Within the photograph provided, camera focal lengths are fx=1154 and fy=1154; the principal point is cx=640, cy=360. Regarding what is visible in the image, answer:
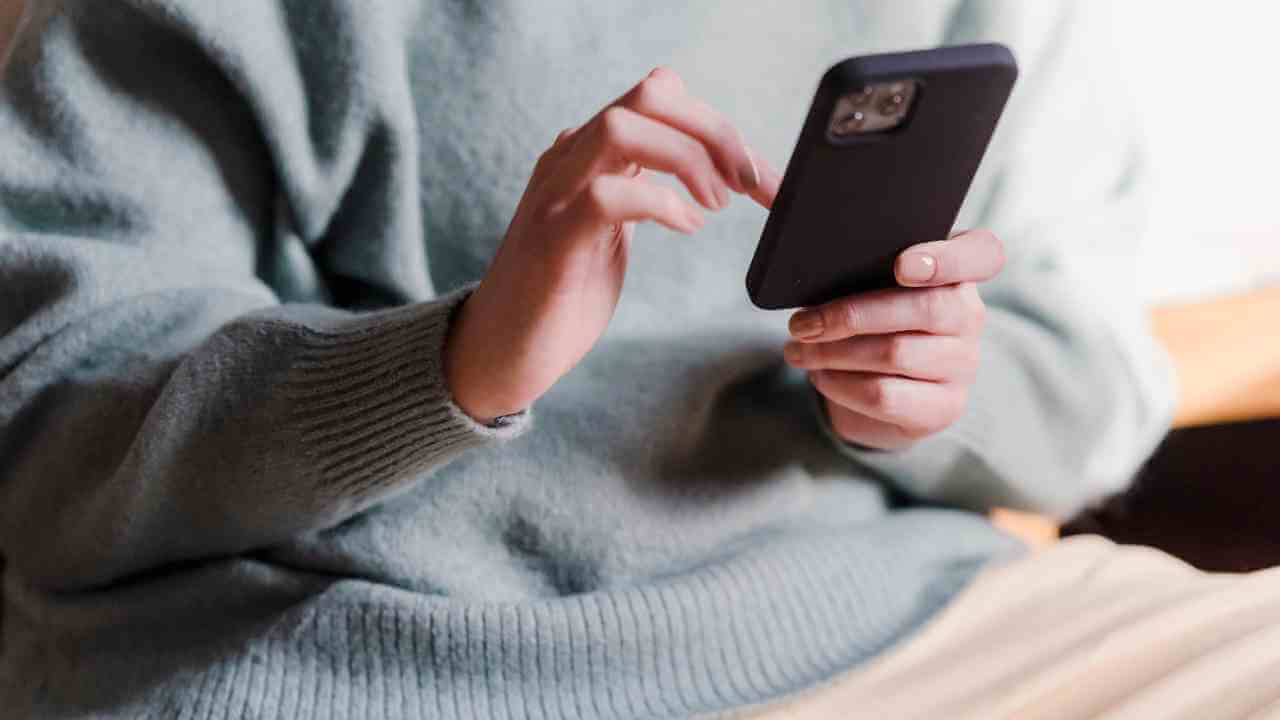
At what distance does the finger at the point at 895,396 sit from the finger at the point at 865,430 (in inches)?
1.5

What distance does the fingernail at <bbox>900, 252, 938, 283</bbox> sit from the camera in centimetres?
47

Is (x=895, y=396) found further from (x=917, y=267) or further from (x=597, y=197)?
(x=597, y=197)

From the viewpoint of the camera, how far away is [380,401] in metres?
0.47

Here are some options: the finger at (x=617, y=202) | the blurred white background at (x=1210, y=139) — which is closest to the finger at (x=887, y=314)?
the finger at (x=617, y=202)

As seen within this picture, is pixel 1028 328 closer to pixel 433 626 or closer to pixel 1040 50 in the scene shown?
pixel 1040 50

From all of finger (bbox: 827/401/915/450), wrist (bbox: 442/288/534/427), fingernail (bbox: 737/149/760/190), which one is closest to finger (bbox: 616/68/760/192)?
fingernail (bbox: 737/149/760/190)

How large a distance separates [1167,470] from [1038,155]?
0.84 feet

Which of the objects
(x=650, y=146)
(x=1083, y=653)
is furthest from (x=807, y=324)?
(x=1083, y=653)

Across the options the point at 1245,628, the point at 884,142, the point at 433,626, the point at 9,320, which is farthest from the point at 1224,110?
the point at 9,320

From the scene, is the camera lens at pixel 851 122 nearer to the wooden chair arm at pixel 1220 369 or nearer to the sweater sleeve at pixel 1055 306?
the sweater sleeve at pixel 1055 306

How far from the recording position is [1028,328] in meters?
0.68

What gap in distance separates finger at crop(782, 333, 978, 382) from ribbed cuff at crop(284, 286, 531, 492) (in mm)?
137

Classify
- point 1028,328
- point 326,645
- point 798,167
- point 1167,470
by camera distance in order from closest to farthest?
1. point 798,167
2. point 326,645
3. point 1028,328
4. point 1167,470

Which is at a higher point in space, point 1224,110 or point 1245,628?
point 1224,110
